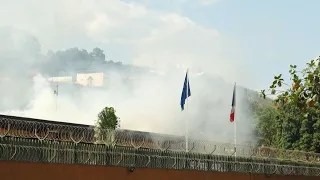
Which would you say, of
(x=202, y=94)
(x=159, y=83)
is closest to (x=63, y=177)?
(x=159, y=83)

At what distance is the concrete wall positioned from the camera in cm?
1237

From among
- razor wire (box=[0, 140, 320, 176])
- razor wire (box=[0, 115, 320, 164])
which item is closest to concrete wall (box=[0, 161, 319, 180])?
razor wire (box=[0, 140, 320, 176])

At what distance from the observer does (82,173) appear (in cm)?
1402

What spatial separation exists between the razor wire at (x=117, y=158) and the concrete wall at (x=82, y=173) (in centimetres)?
12

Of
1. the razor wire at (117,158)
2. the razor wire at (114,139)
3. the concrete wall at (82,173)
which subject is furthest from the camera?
the razor wire at (114,139)

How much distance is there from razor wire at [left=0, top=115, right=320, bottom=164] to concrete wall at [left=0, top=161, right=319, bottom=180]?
629mm

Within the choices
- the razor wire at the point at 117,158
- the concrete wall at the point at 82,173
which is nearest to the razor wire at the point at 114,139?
the razor wire at the point at 117,158

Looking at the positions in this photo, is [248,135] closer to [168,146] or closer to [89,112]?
[89,112]

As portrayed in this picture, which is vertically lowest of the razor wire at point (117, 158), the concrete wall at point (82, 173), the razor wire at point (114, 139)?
the concrete wall at point (82, 173)

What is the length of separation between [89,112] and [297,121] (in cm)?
1744

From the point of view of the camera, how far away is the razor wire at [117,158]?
1269 centimetres

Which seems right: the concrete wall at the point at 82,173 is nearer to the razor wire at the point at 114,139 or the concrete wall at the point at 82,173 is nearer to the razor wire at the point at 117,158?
the razor wire at the point at 117,158

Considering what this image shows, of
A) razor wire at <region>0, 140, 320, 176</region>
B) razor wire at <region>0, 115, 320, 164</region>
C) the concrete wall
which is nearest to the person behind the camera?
the concrete wall

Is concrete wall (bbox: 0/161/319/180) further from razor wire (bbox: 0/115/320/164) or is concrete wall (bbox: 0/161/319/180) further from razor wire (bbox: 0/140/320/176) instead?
razor wire (bbox: 0/115/320/164)
